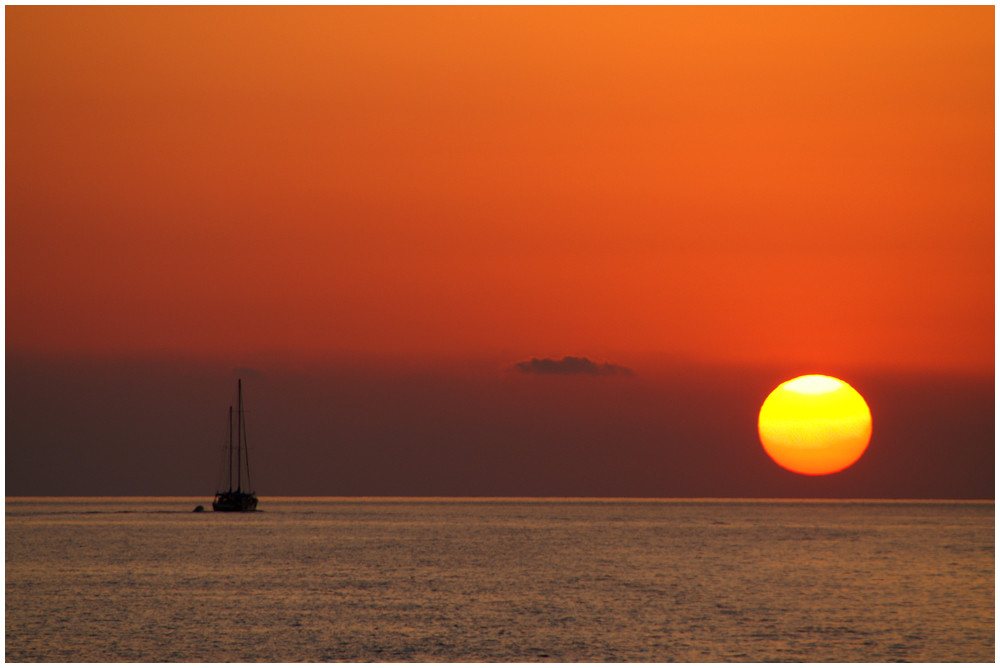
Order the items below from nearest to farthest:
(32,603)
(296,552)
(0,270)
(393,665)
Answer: (0,270)
(393,665)
(32,603)
(296,552)

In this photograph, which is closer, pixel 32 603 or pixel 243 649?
pixel 243 649

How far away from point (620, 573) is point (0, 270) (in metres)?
65.5

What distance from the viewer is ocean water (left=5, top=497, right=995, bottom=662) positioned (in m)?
55.0

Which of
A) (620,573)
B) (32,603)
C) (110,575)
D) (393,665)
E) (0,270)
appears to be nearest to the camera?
(0,270)

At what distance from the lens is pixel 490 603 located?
238 feet

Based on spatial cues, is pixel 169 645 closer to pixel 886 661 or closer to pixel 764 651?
pixel 764 651

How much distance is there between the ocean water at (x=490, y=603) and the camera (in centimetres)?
5500

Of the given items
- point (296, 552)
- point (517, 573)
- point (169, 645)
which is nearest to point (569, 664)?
point (169, 645)

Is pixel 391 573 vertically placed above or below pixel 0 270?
below

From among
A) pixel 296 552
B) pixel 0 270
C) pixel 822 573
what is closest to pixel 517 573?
pixel 822 573

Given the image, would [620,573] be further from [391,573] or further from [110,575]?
[110,575]

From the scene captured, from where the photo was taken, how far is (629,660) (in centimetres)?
5288

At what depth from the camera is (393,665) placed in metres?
50.7

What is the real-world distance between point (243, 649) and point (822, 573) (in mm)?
58168
